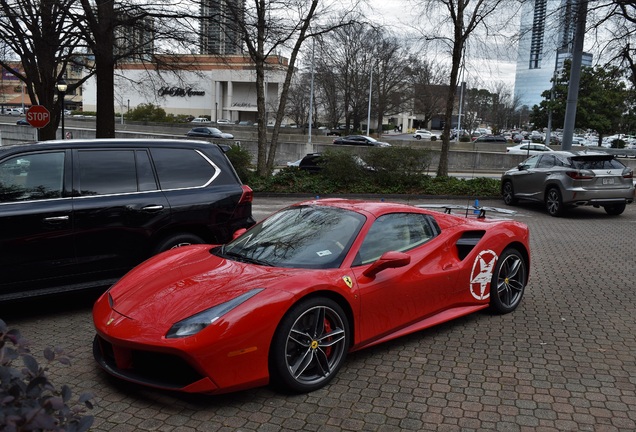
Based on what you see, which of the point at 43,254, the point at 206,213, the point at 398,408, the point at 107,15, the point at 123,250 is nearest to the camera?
the point at 398,408

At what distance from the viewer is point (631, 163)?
3369 centimetres

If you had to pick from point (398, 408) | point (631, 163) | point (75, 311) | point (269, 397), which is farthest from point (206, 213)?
point (631, 163)

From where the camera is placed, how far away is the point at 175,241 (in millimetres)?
6328

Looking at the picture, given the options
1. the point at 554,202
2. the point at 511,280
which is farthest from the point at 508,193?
the point at 511,280

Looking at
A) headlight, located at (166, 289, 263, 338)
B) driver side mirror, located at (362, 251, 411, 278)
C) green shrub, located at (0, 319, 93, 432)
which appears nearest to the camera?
green shrub, located at (0, 319, 93, 432)

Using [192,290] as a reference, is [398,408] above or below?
below

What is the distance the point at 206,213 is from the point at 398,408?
11.6 feet

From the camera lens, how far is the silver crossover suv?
13172 mm

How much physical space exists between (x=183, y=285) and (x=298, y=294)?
3.03 ft

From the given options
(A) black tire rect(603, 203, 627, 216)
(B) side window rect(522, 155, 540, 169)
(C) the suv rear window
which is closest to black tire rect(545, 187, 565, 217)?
(C) the suv rear window

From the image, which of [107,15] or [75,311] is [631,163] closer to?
[107,15]

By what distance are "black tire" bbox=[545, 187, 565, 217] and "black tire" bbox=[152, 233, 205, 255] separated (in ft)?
33.6

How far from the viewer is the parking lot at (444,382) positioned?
3646 millimetres

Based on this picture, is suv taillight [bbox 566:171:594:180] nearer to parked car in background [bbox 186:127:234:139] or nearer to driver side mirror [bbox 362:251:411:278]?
driver side mirror [bbox 362:251:411:278]
